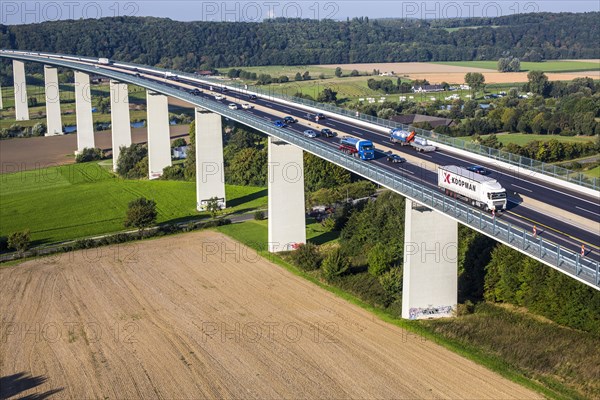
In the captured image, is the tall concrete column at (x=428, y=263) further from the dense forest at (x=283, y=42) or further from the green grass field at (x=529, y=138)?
the dense forest at (x=283, y=42)

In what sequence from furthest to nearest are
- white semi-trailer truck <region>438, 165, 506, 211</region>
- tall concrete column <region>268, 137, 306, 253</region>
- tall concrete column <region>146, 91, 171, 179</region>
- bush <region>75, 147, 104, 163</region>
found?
1. bush <region>75, 147, 104, 163</region>
2. tall concrete column <region>146, 91, 171, 179</region>
3. tall concrete column <region>268, 137, 306, 253</region>
4. white semi-trailer truck <region>438, 165, 506, 211</region>

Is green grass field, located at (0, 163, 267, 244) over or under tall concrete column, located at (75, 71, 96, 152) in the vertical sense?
under

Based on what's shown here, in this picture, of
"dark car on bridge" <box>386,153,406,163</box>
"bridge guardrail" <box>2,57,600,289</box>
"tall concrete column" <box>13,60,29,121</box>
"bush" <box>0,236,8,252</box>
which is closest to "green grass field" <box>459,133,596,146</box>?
"bridge guardrail" <box>2,57,600,289</box>

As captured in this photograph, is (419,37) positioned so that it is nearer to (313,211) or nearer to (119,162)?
(119,162)

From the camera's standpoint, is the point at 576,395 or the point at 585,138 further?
the point at 585,138

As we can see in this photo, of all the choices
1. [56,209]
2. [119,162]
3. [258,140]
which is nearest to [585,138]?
[258,140]

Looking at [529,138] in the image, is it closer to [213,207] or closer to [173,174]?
[173,174]

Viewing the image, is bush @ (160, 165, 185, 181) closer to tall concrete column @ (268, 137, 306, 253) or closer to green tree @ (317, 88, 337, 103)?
tall concrete column @ (268, 137, 306, 253)
